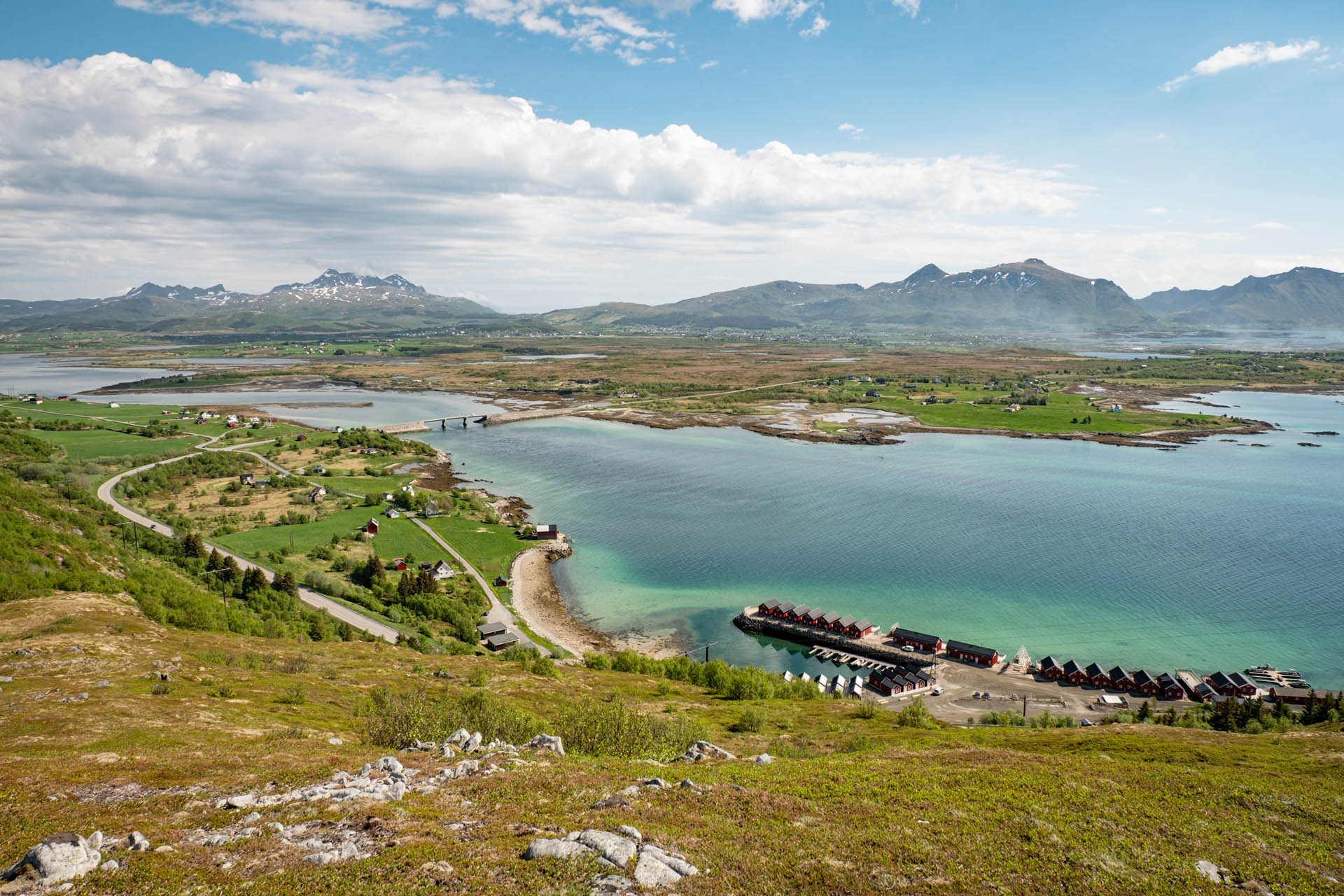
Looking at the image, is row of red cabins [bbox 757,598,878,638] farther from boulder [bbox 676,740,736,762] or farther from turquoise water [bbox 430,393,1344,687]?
boulder [bbox 676,740,736,762]

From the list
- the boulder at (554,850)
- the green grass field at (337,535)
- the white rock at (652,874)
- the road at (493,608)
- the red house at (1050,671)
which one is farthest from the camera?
the green grass field at (337,535)

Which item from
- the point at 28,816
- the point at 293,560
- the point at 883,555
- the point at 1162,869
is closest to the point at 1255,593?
Result: the point at 883,555

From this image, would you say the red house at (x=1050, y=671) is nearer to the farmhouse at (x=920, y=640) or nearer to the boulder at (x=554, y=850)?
the farmhouse at (x=920, y=640)

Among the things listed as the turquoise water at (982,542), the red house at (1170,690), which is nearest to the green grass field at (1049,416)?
the turquoise water at (982,542)

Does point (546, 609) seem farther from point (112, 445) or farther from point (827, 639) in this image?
point (112, 445)

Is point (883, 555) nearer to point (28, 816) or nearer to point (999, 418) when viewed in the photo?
point (28, 816)

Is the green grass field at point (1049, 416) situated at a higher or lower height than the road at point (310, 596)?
higher
